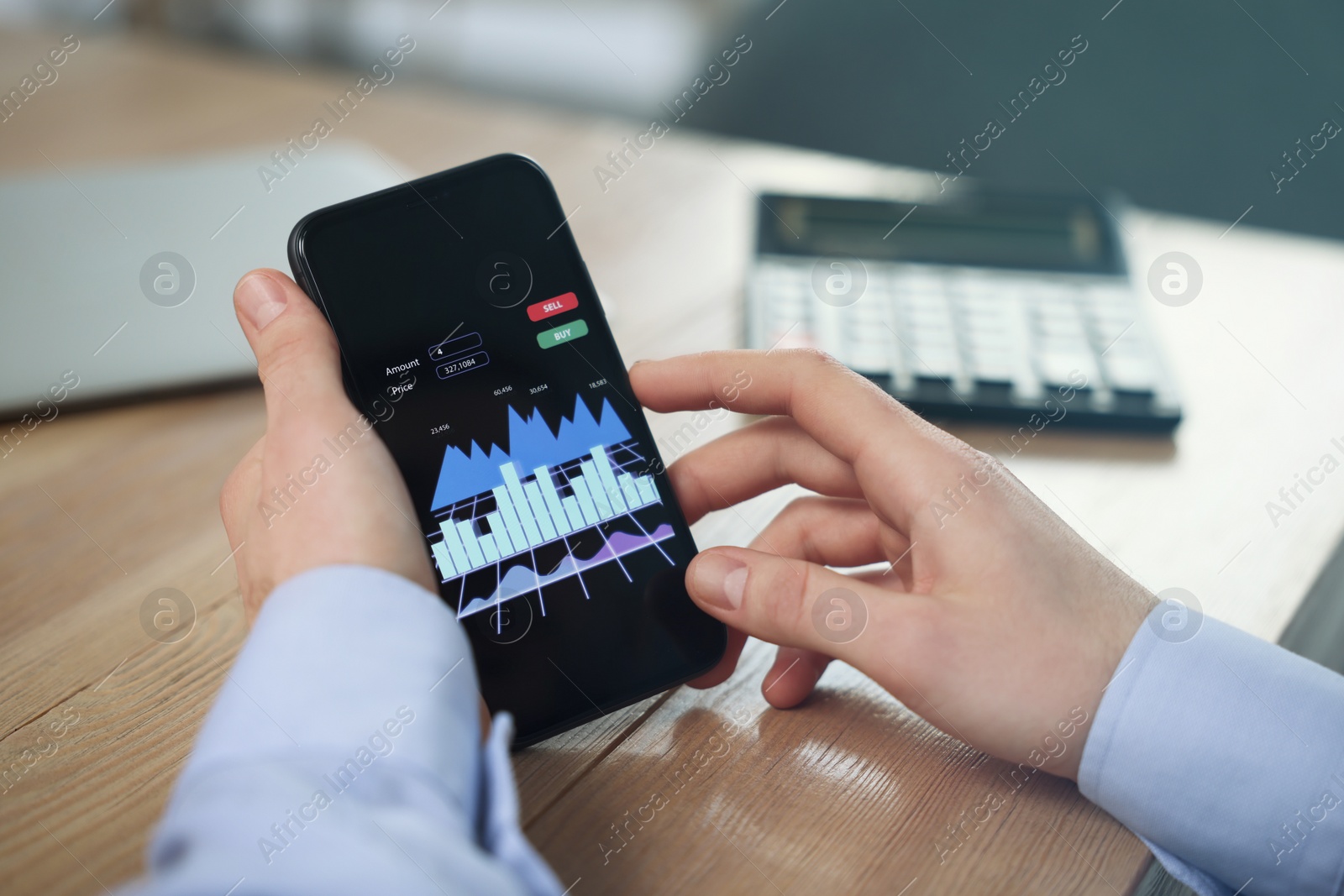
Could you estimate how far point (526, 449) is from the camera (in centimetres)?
45

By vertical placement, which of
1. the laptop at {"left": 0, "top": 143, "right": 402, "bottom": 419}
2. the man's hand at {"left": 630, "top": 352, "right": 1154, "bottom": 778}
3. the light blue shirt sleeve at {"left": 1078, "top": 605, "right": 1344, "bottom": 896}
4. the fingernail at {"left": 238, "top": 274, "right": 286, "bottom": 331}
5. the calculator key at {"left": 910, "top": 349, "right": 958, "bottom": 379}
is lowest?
the light blue shirt sleeve at {"left": 1078, "top": 605, "right": 1344, "bottom": 896}

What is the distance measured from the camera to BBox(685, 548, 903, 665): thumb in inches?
15.4

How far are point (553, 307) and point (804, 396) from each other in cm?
14

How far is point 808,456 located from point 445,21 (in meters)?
2.64

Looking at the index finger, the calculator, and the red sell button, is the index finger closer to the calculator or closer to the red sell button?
the red sell button

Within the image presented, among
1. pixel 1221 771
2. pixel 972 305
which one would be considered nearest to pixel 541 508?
pixel 1221 771

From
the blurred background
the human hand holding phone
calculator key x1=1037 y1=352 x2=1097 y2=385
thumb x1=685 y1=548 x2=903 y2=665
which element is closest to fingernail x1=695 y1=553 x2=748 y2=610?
thumb x1=685 y1=548 x2=903 y2=665

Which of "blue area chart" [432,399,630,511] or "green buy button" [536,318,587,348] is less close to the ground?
"green buy button" [536,318,587,348]

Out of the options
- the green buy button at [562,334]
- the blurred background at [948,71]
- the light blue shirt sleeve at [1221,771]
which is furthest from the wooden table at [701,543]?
the blurred background at [948,71]

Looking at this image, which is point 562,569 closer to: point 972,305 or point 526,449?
point 526,449

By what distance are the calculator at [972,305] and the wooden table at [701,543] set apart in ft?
0.11

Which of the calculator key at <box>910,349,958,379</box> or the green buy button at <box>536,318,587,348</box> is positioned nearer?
the green buy button at <box>536,318,587,348</box>

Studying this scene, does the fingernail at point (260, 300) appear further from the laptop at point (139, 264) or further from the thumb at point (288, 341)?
the laptop at point (139, 264)

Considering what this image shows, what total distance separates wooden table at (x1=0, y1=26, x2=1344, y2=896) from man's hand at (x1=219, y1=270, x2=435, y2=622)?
0.10m
